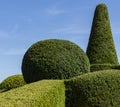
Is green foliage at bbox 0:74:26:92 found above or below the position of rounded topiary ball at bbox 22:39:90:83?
below

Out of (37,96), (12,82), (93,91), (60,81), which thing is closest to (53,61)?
(60,81)

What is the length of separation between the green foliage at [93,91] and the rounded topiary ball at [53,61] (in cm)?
245

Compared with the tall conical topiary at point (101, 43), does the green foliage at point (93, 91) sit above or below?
below

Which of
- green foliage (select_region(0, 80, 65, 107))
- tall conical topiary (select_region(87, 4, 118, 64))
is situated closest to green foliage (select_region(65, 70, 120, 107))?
green foliage (select_region(0, 80, 65, 107))

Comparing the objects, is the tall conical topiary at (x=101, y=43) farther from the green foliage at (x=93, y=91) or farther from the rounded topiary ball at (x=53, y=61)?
the green foliage at (x=93, y=91)

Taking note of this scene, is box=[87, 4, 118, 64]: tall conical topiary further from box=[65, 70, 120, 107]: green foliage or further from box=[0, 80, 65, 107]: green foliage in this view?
box=[0, 80, 65, 107]: green foliage

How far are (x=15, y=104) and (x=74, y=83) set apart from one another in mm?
4270

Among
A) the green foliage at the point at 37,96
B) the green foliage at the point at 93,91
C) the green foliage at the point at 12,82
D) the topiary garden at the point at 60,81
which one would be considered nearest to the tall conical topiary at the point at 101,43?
the green foliage at the point at 12,82

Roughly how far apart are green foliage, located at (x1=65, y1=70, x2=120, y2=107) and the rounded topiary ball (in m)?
2.45

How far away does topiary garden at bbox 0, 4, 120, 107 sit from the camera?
381 inches

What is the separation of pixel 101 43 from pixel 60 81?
13.1 meters

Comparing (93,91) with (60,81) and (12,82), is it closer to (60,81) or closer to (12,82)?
(60,81)

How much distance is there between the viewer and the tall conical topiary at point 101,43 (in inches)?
977

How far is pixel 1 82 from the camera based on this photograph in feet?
71.7
